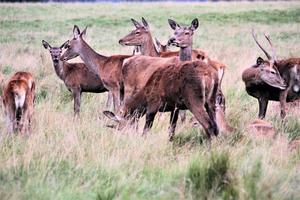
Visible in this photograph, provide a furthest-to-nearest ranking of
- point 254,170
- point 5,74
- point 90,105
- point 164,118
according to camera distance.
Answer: point 5,74
point 90,105
point 164,118
point 254,170

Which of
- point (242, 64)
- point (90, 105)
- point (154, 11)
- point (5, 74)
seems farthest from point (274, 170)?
point (154, 11)

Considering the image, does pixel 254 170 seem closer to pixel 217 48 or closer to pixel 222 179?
pixel 222 179

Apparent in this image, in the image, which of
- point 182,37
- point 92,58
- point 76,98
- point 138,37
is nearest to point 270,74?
point 182,37

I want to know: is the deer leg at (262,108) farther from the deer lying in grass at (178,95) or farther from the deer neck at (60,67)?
the deer neck at (60,67)

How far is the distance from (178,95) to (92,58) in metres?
3.97

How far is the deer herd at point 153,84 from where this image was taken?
766 centimetres

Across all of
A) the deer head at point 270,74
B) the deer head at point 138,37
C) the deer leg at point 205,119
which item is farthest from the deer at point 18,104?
the deer head at point 270,74

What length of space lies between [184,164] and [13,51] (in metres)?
12.7

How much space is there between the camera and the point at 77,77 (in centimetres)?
1187

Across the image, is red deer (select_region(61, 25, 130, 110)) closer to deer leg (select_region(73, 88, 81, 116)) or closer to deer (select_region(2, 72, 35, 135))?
deer leg (select_region(73, 88, 81, 116))

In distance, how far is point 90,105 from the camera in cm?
1130

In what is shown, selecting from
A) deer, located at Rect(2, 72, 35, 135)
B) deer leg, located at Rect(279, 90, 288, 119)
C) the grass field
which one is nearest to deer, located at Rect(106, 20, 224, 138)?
the grass field

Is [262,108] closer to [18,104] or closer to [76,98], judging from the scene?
[76,98]

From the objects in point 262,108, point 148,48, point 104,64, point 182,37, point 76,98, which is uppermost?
point 182,37
